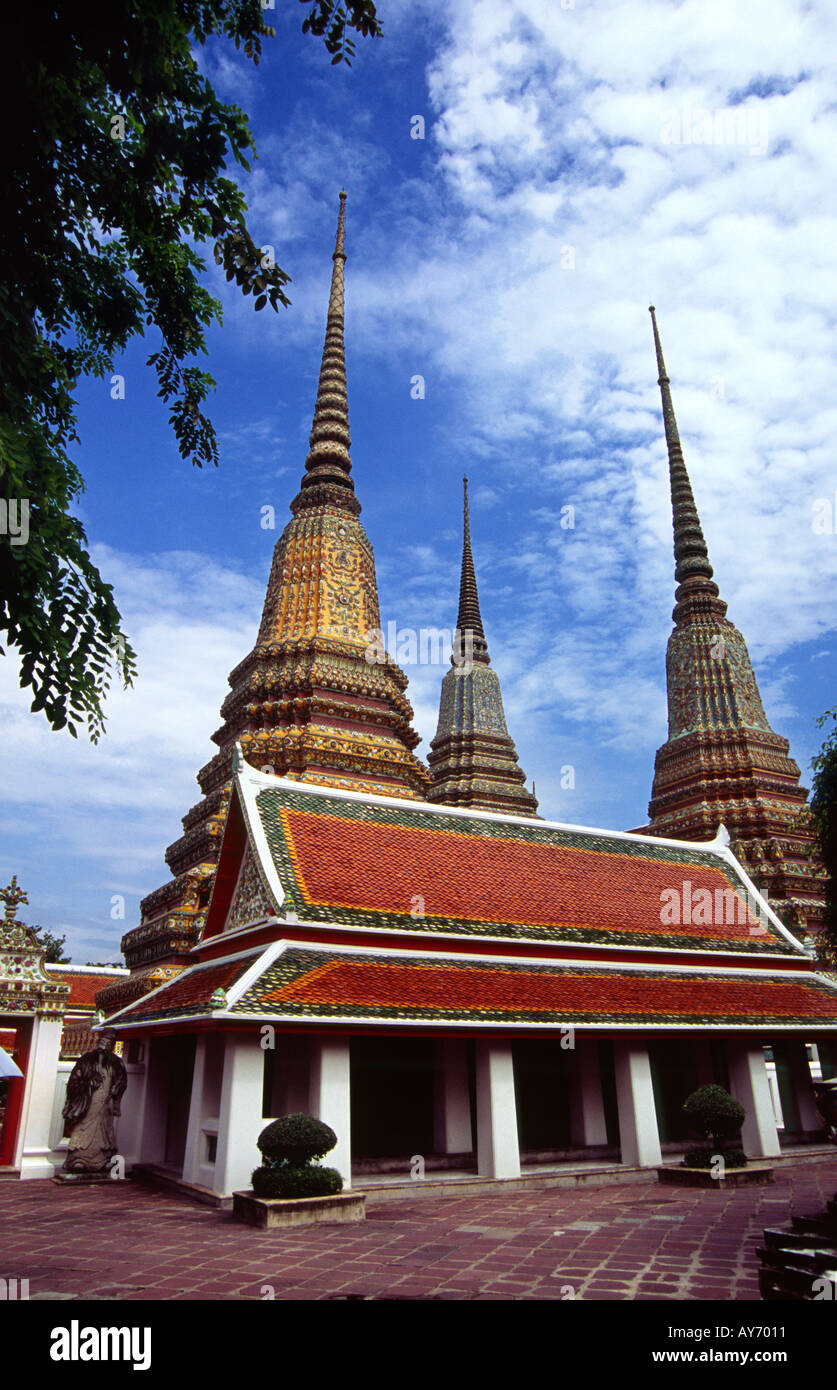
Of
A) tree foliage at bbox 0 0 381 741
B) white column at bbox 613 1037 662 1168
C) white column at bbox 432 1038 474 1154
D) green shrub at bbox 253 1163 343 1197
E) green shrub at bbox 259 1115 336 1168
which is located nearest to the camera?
tree foliage at bbox 0 0 381 741

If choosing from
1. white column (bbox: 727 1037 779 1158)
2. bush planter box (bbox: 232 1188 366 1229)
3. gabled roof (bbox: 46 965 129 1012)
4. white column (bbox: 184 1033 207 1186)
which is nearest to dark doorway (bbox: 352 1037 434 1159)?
white column (bbox: 184 1033 207 1186)

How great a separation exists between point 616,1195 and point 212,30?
13429mm

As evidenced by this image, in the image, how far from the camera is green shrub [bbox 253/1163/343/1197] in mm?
9203

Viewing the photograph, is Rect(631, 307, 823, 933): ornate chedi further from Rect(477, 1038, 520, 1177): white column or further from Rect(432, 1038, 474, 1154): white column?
Rect(477, 1038, 520, 1177): white column

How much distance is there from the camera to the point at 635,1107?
13.6m

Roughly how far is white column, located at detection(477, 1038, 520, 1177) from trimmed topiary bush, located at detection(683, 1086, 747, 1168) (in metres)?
2.60

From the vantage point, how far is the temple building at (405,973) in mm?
11797

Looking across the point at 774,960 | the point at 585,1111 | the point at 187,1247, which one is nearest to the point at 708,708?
the point at 774,960

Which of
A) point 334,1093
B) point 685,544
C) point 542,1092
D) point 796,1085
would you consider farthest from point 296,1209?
point 685,544

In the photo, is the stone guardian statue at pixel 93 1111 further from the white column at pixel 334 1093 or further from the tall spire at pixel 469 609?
the tall spire at pixel 469 609

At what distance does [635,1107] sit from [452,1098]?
9.54 ft

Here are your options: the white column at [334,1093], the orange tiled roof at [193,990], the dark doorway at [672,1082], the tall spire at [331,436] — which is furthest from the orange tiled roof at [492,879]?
the tall spire at [331,436]
